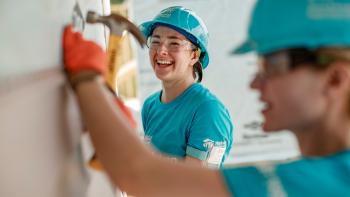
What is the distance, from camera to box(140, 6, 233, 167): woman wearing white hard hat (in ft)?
7.50

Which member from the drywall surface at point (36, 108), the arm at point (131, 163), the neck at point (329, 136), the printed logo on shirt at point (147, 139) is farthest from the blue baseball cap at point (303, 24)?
the printed logo on shirt at point (147, 139)

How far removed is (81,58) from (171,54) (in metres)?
1.50

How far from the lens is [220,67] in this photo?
13.2 ft

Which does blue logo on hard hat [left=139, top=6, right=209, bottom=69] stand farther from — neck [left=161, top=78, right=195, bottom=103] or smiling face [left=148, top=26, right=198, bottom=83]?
neck [left=161, top=78, right=195, bottom=103]

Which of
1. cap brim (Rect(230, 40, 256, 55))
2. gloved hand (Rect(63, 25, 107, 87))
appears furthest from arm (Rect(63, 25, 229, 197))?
cap brim (Rect(230, 40, 256, 55))

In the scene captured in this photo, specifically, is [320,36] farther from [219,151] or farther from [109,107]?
[219,151]

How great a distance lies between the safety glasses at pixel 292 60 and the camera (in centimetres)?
106

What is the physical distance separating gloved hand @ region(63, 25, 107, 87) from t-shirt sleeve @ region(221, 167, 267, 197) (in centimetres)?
30

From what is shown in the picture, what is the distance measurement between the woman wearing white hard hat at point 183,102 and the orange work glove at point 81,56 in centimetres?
117

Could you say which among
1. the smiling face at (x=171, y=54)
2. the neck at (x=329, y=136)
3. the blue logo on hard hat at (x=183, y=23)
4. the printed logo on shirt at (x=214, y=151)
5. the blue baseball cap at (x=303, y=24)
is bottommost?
the printed logo on shirt at (x=214, y=151)

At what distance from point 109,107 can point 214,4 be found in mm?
3049

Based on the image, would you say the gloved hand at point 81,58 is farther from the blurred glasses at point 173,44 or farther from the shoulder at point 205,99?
the blurred glasses at point 173,44

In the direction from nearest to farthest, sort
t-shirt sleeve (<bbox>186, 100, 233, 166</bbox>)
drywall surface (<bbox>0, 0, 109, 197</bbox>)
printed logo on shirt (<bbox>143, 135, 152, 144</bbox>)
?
drywall surface (<bbox>0, 0, 109, 197</bbox>)
t-shirt sleeve (<bbox>186, 100, 233, 166</bbox>)
printed logo on shirt (<bbox>143, 135, 152, 144</bbox>)

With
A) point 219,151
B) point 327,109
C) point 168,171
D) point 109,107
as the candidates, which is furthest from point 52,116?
point 219,151
